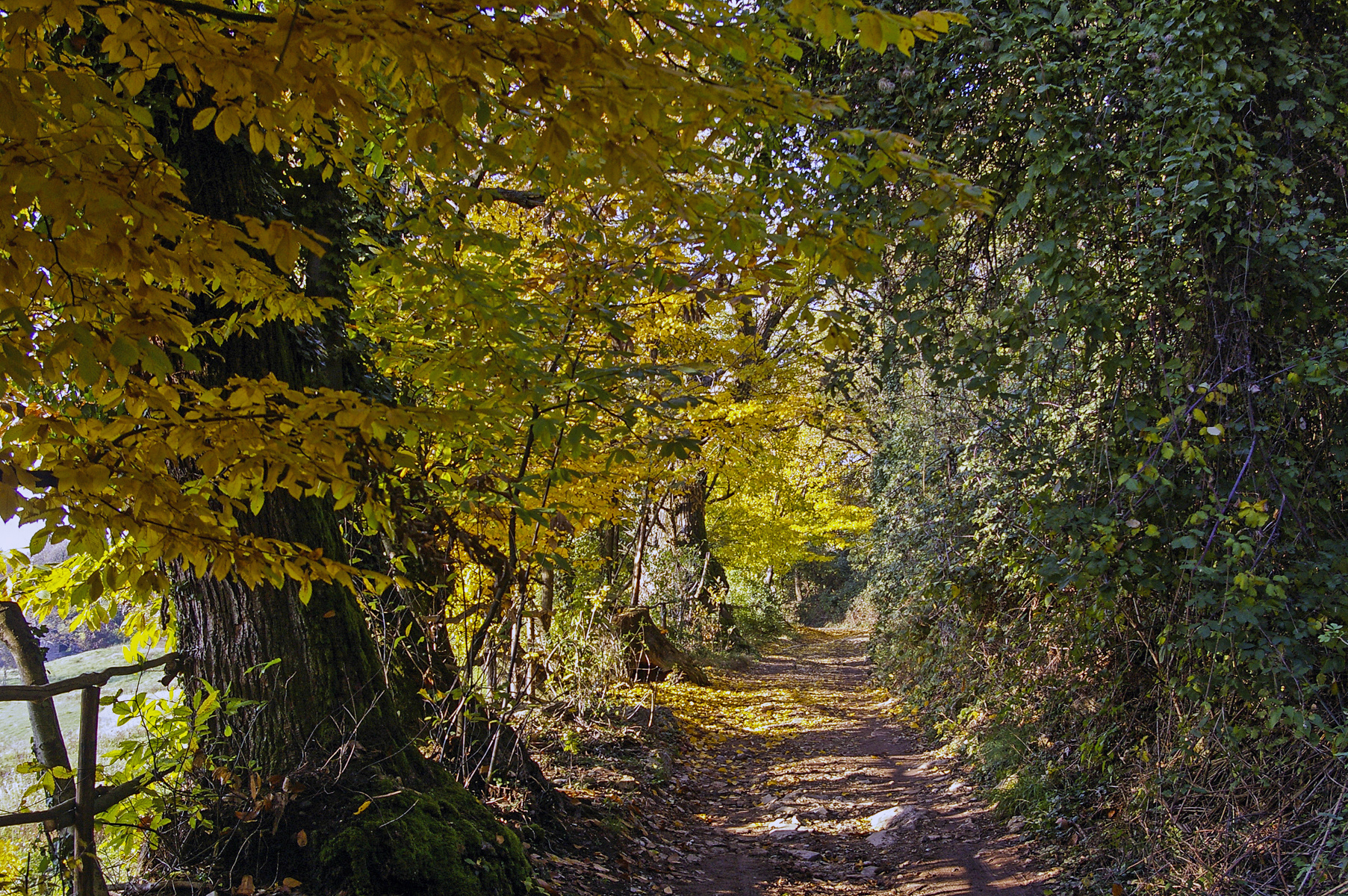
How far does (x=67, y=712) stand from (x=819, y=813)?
27.3 ft

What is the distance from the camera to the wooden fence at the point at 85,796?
3.01 m

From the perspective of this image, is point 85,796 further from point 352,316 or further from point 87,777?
point 352,316

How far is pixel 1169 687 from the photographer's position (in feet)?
13.2

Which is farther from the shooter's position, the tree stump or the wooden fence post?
the tree stump

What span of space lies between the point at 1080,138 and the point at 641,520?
8.28 metres

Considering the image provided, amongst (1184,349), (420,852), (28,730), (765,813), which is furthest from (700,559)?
(420,852)

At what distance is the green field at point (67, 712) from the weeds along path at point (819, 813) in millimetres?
3741

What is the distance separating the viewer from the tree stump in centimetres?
1012

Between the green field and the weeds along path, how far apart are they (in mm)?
3741

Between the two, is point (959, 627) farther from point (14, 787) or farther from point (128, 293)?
point (14, 787)

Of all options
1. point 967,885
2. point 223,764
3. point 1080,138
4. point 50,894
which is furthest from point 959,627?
point 50,894

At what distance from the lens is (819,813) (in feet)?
20.8

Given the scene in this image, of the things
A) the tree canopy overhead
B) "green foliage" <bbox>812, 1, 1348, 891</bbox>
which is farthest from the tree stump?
"green foliage" <bbox>812, 1, 1348, 891</bbox>

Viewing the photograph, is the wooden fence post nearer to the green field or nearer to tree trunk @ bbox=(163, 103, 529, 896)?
tree trunk @ bbox=(163, 103, 529, 896)
